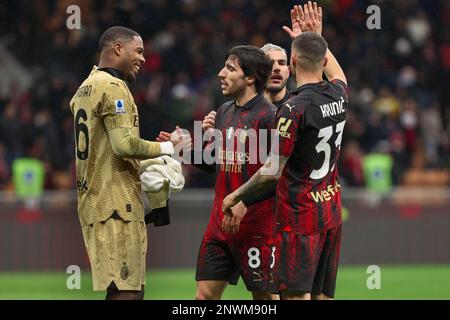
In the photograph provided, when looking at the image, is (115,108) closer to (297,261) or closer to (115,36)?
(115,36)

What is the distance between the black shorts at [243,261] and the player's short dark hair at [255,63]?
3.69ft

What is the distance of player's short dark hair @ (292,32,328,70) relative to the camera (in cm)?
723

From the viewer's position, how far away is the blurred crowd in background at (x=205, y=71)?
16.8 meters

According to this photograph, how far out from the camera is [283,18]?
18875 mm

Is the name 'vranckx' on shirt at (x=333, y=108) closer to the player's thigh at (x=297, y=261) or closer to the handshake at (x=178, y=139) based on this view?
the player's thigh at (x=297, y=261)

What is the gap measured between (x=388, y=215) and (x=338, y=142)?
26.6 ft

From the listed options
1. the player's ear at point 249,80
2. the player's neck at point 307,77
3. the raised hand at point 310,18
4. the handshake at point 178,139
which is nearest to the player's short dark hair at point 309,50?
the player's neck at point 307,77

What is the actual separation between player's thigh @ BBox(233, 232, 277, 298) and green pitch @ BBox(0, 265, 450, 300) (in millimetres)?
3991

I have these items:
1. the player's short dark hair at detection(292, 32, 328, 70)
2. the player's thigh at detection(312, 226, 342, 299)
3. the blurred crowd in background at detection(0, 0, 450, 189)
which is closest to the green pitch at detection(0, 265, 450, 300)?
the blurred crowd in background at detection(0, 0, 450, 189)

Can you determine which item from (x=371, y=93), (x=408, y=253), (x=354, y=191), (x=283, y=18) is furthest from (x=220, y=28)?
(x=408, y=253)

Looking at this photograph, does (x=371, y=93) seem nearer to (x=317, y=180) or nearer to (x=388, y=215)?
(x=388, y=215)

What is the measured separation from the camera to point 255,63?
7.89m

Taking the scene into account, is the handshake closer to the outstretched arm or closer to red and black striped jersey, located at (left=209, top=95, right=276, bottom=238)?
red and black striped jersey, located at (left=209, top=95, right=276, bottom=238)

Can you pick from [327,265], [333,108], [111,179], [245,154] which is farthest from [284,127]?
[111,179]
